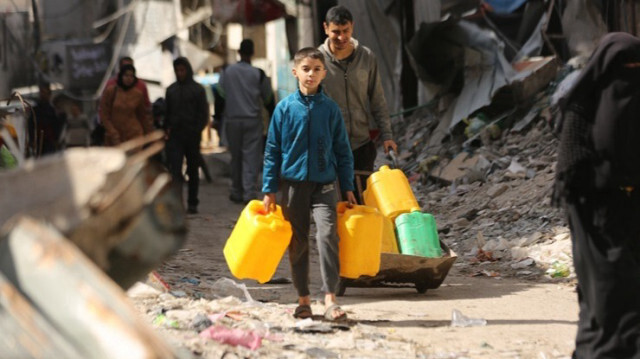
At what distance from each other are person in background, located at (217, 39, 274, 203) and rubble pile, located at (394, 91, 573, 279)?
1962 millimetres

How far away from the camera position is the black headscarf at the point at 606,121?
579cm

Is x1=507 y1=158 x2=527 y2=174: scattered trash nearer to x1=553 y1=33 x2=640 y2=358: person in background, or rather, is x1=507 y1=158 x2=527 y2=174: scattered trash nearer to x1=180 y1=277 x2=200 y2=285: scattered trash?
x1=180 y1=277 x2=200 y2=285: scattered trash

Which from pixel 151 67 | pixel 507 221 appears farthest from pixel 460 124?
pixel 151 67

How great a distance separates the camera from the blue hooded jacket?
7.70 metres

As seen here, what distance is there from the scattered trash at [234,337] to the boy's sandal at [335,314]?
762mm

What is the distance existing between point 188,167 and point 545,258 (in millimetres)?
5608

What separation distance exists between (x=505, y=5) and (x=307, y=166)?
1016 centimetres

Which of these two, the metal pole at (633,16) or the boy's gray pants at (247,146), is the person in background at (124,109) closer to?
the boy's gray pants at (247,146)

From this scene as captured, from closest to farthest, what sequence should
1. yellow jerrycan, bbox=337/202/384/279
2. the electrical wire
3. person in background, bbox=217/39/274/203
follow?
1. yellow jerrycan, bbox=337/202/384/279
2. person in background, bbox=217/39/274/203
3. the electrical wire

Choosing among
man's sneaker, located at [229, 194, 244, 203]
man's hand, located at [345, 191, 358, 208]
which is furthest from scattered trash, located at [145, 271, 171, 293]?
man's sneaker, located at [229, 194, 244, 203]

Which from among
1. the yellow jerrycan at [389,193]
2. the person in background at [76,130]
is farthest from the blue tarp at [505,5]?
the yellow jerrycan at [389,193]

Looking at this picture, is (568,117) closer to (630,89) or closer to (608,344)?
(630,89)

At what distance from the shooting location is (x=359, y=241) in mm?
7867

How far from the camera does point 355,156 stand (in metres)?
9.30
